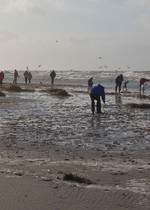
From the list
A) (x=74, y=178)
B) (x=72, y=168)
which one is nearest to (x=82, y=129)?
(x=72, y=168)

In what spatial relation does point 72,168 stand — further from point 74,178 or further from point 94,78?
point 94,78

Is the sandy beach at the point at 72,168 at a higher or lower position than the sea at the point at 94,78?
lower

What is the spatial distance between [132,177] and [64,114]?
9850mm

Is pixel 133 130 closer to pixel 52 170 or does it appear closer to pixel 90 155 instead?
pixel 90 155

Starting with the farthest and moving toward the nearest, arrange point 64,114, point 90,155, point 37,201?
point 64,114, point 90,155, point 37,201

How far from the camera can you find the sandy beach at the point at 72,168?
518 cm

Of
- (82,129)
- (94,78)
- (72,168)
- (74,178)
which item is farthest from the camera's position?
(94,78)

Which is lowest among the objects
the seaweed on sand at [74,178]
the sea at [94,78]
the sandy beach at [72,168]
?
the sandy beach at [72,168]

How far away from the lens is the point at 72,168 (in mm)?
6852

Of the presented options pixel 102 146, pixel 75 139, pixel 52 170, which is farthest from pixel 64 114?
pixel 52 170

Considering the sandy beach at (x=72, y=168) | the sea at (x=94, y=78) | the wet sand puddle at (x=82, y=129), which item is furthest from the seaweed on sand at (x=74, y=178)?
the sea at (x=94, y=78)

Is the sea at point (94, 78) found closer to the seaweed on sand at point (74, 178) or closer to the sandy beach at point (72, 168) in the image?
the sandy beach at point (72, 168)

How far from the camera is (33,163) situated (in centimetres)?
718

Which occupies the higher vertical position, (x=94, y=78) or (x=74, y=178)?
(x=94, y=78)
